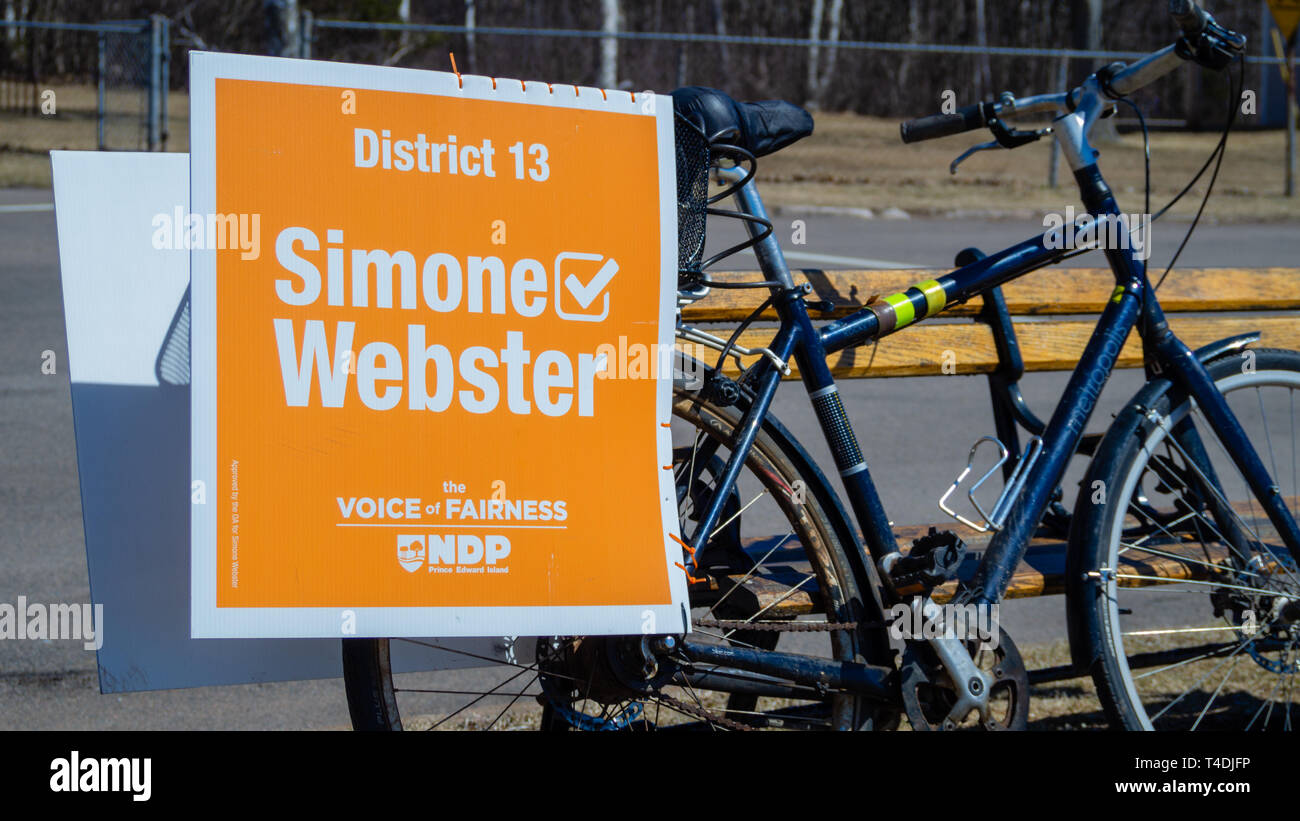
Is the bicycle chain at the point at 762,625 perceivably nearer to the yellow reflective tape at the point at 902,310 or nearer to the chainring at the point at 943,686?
the chainring at the point at 943,686

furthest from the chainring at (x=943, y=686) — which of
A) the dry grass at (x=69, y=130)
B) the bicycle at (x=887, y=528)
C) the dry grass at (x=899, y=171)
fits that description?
the dry grass at (x=899, y=171)

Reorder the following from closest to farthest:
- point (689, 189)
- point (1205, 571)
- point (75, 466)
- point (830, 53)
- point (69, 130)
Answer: point (689, 189)
point (1205, 571)
point (75, 466)
point (69, 130)
point (830, 53)

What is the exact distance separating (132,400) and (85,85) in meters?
18.0

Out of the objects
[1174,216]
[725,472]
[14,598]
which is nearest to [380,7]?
[1174,216]

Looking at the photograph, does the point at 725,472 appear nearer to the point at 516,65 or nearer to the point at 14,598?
the point at 14,598

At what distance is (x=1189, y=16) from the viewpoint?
2.89m

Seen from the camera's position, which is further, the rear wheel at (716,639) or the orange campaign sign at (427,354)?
the rear wheel at (716,639)

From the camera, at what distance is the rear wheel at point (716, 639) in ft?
8.29

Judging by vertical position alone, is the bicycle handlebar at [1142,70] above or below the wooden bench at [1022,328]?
above

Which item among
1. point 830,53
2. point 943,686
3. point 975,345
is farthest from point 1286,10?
point 943,686

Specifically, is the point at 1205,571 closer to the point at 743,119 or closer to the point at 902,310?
the point at 902,310

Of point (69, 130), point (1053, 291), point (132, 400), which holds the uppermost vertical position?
point (69, 130)

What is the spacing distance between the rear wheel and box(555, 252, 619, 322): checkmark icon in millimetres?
351

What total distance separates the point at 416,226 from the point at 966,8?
35.1 metres
